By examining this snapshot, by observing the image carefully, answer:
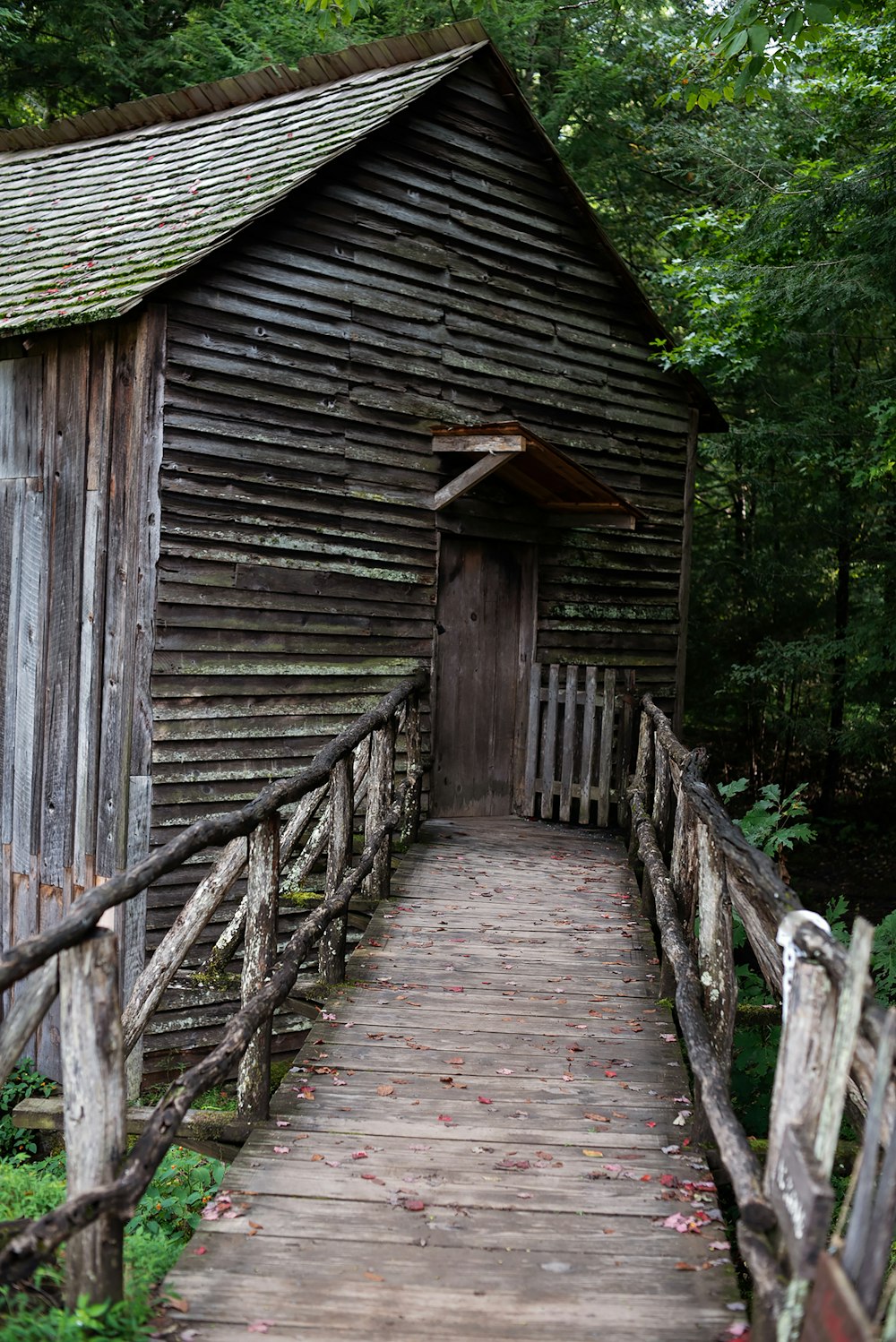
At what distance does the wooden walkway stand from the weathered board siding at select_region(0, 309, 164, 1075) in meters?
2.29

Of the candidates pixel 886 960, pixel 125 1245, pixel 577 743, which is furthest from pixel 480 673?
pixel 125 1245

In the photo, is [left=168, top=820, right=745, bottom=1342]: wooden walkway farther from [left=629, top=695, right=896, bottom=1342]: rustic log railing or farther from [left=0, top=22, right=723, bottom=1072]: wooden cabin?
[left=0, top=22, right=723, bottom=1072]: wooden cabin

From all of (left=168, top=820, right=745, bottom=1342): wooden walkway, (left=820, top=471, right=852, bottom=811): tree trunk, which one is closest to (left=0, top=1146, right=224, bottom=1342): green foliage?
(left=168, top=820, right=745, bottom=1342): wooden walkway

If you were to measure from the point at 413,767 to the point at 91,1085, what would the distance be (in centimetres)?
603

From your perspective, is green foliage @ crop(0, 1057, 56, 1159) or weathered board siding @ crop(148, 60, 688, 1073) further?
green foliage @ crop(0, 1057, 56, 1159)

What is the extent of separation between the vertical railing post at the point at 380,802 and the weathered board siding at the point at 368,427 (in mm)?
1419

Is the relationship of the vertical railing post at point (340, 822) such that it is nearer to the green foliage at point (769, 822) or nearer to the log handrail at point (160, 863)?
the log handrail at point (160, 863)

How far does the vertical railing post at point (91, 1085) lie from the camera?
296cm

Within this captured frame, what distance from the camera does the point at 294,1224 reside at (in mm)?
3672

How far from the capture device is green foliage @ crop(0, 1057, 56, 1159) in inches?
333

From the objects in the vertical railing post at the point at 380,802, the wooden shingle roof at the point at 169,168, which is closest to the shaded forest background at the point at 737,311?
the wooden shingle roof at the point at 169,168

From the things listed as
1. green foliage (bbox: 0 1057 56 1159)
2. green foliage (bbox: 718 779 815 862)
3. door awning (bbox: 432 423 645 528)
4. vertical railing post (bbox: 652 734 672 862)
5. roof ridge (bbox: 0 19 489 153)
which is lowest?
green foliage (bbox: 0 1057 56 1159)

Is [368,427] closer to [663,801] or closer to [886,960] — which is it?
[663,801]

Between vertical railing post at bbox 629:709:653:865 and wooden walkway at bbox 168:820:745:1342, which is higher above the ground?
vertical railing post at bbox 629:709:653:865
